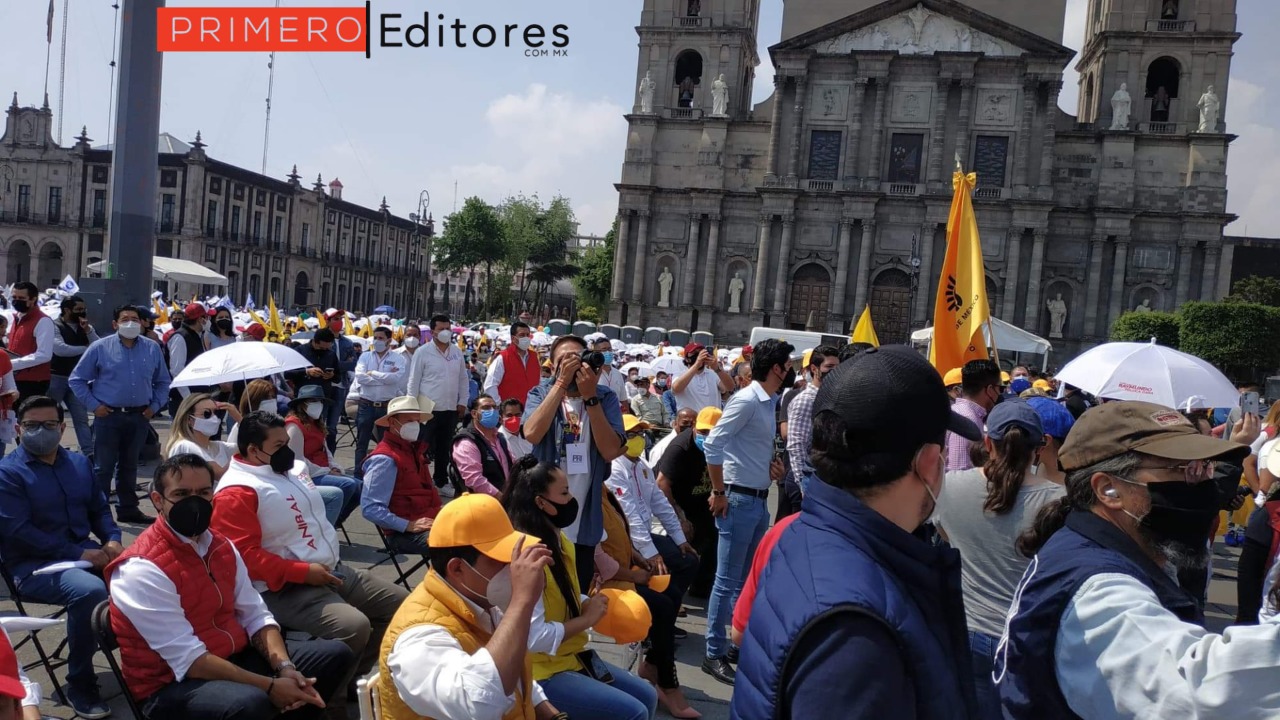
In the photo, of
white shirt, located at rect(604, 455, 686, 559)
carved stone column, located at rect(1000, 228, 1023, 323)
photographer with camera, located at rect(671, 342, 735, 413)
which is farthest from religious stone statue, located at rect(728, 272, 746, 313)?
white shirt, located at rect(604, 455, 686, 559)

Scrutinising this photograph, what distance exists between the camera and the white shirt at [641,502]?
5605 millimetres

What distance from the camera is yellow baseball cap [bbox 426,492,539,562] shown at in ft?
9.59

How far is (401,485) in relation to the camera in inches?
262

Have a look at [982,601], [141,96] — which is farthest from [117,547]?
[141,96]

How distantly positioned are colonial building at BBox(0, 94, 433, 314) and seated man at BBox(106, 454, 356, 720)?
55.1 m

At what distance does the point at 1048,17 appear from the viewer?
44719 mm

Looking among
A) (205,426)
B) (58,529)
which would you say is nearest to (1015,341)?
(205,426)


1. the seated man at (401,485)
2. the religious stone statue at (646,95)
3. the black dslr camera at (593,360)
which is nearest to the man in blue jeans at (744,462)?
the black dslr camera at (593,360)

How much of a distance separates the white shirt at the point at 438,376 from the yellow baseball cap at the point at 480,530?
24.4ft

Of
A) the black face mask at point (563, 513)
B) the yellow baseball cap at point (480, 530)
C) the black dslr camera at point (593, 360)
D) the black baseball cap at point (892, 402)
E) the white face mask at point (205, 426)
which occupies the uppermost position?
the black baseball cap at point (892, 402)

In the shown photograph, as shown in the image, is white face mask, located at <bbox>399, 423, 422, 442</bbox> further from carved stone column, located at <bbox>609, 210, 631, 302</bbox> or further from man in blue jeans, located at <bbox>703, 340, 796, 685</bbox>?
carved stone column, located at <bbox>609, 210, 631, 302</bbox>

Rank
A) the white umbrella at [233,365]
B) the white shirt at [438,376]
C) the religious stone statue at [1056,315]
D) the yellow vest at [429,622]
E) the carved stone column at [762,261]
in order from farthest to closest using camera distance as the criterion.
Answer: the carved stone column at [762,261] → the religious stone statue at [1056,315] → the white shirt at [438,376] → the white umbrella at [233,365] → the yellow vest at [429,622]

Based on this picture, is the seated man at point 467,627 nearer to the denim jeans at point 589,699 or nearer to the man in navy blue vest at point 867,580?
the denim jeans at point 589,699

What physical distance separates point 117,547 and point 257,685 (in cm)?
190
